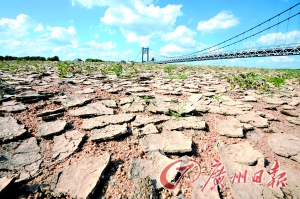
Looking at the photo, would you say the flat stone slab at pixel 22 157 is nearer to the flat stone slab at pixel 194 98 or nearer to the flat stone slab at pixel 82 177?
the flat stone slab at pixel 82 177

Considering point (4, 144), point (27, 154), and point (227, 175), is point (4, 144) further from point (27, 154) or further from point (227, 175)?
point (227, 175)

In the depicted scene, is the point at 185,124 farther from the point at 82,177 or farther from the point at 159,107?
the point at 82,177

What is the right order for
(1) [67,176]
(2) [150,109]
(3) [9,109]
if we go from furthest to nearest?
(2) [150,109], (3) [9,109], (1) [67,176]

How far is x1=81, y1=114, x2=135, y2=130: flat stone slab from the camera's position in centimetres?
172

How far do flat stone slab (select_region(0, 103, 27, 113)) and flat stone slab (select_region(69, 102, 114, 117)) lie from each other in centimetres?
59

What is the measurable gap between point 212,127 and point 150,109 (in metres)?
0.79

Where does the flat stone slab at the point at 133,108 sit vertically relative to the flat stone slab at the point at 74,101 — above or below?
below

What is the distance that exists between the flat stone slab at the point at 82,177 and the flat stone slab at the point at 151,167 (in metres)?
0.20

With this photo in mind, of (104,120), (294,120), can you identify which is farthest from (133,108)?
(294,120)

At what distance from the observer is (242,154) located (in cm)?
136

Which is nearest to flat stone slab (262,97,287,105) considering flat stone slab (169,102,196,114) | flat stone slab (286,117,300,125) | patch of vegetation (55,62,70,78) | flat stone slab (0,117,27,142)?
flat stone slab (286,117,300,125)

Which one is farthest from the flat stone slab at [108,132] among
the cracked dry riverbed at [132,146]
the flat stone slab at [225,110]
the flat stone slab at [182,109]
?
the flat stone slab at [225,110]

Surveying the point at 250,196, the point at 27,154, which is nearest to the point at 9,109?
the point at 27,154

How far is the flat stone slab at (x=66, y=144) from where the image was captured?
1.31 meters
